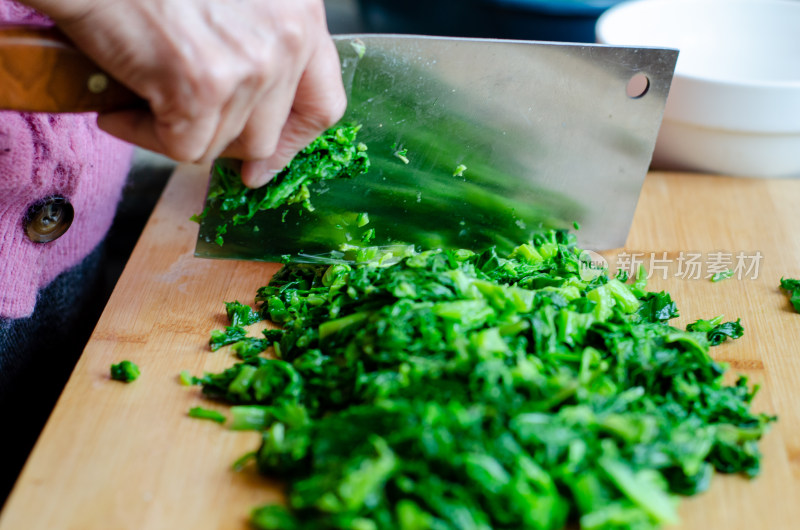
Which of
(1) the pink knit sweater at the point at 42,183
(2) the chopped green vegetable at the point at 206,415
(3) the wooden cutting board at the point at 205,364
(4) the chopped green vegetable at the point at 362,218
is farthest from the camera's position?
(4) the chopped green vegetable at the point at 362,218

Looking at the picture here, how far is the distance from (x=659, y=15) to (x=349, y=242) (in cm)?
212

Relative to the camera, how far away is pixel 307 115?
2059 millimetres

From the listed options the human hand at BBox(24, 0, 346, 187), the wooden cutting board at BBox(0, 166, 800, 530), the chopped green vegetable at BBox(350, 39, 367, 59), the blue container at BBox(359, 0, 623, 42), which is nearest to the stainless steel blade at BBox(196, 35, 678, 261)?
the chopped green vegetable at BBox(350, 39, 367, 59)

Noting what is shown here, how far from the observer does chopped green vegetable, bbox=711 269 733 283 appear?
2.71 meters

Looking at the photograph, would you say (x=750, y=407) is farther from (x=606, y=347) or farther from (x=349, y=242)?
(x=349, y=242)

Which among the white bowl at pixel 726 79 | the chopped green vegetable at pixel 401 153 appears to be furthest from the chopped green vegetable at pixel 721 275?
the chopped green vegetable at pixel 401 153

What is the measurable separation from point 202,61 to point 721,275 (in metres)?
2.07

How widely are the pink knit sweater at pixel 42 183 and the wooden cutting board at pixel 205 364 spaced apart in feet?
0.79

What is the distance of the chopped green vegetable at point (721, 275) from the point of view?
107 inches

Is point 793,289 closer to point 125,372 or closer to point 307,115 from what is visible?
point 307,115

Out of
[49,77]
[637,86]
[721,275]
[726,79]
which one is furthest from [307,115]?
[726,79]

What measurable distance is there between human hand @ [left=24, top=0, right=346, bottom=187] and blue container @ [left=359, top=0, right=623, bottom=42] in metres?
2.25

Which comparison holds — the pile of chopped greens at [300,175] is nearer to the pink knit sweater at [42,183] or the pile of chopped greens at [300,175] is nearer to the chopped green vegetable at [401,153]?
the chopped green vegetable at [401,153]

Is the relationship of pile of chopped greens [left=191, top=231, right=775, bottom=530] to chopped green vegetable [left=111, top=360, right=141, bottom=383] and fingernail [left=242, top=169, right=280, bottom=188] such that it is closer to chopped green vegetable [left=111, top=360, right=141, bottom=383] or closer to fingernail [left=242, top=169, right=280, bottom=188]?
chopped green vegetable [left=111, top=360, right=141, bottom=383]
